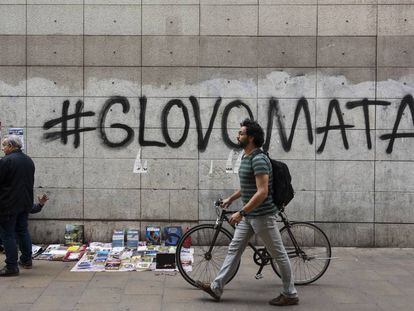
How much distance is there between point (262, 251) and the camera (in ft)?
20.6

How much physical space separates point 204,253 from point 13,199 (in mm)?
2498

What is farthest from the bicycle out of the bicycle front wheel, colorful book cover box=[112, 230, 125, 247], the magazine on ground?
colorful book cover box=[112, 230, 125, 247]

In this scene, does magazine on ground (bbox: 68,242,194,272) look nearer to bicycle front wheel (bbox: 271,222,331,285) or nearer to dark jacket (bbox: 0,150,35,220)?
dark jacket (bbox: 0,150,35,220)

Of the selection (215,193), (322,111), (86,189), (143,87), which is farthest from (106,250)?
(322,111)

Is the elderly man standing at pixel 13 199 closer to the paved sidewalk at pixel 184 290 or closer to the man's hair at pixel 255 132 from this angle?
the paved sidewalk at pixel 184 290

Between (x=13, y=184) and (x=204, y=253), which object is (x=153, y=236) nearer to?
(x=204, y=253)

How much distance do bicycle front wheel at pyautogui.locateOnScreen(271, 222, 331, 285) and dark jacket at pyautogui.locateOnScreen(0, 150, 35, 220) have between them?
128 inches

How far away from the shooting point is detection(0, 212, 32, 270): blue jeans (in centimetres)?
655

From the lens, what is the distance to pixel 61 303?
5.59 metres

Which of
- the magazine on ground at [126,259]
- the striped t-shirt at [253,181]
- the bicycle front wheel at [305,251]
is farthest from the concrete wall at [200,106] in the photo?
the striped t-shirt at [253,181]

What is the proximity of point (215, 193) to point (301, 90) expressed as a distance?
208 centimetres

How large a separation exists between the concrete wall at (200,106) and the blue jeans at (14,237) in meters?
1.27

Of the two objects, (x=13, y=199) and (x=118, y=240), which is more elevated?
(x=13, y=199)

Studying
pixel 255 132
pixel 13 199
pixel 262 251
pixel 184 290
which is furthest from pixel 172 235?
pixel 255 132
